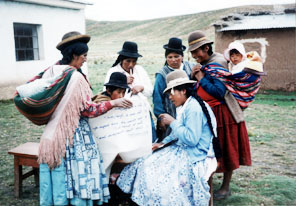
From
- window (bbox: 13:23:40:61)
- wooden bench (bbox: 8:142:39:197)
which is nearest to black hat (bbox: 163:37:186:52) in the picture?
wooden bench (bbox: 8:142:39:197)

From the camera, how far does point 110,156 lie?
3174 mm

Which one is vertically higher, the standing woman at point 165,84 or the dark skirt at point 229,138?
the standing woman at point 165,84

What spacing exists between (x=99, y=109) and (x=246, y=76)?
1.80 m

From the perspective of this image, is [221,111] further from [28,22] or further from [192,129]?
A: [28,22]

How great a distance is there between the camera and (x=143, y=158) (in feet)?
10.8

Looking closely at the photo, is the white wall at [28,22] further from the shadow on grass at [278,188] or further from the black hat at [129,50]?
the shadow on grass at [278,188]

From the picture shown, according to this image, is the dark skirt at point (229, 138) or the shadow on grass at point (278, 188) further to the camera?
the shadow on grass at point (278, 188)

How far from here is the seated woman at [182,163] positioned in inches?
118

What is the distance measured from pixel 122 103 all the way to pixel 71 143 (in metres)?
0.64

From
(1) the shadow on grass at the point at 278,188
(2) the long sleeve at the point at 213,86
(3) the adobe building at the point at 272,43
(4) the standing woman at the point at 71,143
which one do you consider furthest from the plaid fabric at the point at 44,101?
(3) the adobe building at the point at 272,43

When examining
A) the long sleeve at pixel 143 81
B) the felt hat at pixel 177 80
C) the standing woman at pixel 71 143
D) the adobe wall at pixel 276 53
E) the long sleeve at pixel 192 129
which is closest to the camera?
the standing woman at pixel 71 143

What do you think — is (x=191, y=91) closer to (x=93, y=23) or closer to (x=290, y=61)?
(x=290, y=61)

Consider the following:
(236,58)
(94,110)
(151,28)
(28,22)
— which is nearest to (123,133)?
(94,110)

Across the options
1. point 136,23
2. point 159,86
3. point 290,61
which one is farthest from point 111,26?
point 159,86
